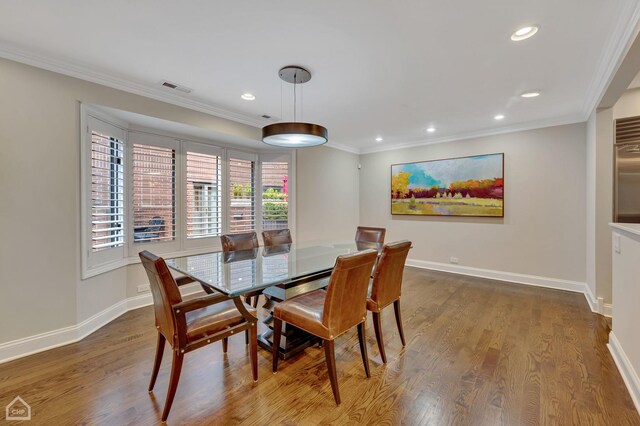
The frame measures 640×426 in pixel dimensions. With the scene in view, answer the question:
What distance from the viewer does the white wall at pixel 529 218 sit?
3.96m

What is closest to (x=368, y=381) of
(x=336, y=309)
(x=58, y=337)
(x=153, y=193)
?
(x=336, y=309)

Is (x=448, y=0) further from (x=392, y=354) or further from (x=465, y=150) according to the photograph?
(x=465, y=150)

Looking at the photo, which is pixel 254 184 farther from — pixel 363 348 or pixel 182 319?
pixel 363 348

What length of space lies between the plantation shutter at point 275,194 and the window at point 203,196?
0.81 metres

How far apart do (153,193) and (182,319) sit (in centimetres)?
244

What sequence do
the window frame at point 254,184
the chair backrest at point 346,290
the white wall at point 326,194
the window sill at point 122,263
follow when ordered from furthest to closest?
the white wall at point 326,194 → the window frame at point 254,184 → the window sill at point 122,263 → the chair backrest at point 346,290

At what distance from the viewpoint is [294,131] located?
234cm

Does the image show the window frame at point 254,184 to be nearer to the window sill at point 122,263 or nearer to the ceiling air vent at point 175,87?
the window sill at point 122,263

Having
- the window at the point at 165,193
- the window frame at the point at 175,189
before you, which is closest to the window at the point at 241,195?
the window at the point at 165,193

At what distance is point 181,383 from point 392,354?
1.70 meters

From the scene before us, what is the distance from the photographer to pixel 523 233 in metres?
4.35

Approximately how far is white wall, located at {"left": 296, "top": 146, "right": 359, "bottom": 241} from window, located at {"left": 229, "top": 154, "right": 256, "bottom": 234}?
82cm

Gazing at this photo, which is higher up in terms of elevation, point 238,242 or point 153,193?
point 153,193

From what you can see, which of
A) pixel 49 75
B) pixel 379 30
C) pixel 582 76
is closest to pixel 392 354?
pixel 379 30
